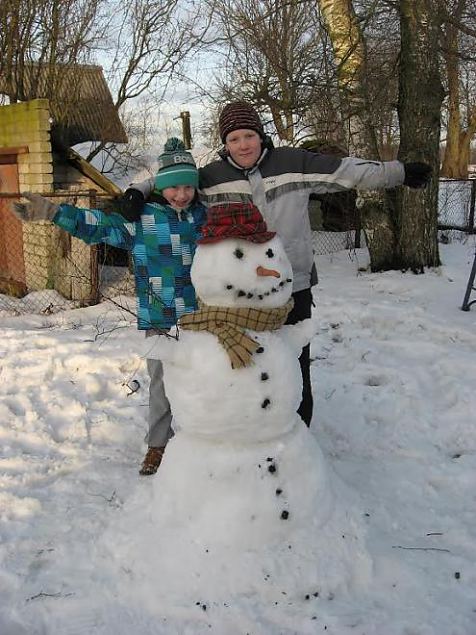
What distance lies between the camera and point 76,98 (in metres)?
11.8

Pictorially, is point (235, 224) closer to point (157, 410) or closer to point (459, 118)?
point (157, 410)

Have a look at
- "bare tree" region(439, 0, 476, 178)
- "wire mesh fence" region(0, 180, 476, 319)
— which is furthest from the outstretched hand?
"bare tree" region(439, 0, 476, 178)

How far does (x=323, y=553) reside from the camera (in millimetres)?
2205

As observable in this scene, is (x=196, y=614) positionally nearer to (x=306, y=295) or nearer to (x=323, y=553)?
(x=323, y=553)

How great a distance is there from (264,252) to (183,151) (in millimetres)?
782

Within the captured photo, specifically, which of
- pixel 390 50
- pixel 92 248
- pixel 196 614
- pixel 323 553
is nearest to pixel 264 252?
pixel 323 553

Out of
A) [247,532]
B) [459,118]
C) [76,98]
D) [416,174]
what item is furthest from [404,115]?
[459,118]

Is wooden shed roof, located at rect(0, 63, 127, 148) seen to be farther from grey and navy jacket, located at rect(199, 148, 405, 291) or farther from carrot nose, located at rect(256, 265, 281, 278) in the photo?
carrot nose, located at rect(256, 265, 281, 278)

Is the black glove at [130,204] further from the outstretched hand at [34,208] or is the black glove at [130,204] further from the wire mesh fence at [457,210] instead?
the wire mesh fence at [457,210]

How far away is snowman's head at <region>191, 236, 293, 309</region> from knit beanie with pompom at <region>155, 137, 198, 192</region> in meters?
0.49

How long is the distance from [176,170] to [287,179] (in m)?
0.50

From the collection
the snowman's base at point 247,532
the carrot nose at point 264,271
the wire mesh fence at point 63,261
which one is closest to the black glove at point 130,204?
the carrot nose at point 264,271

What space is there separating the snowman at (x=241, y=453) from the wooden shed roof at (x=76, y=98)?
9397 millimetres

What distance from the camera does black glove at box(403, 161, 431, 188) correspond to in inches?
102
